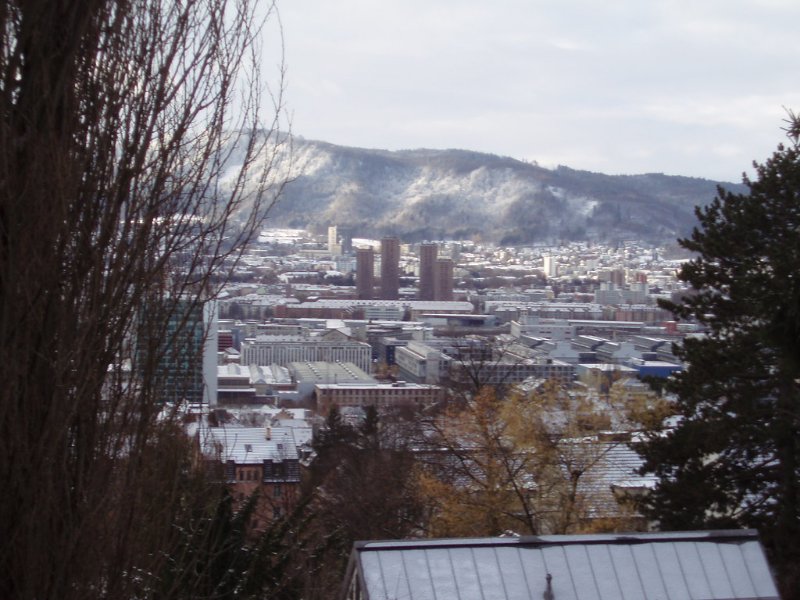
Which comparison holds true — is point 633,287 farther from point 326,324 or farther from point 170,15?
point 170,15

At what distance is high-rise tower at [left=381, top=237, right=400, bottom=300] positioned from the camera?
63938 mm

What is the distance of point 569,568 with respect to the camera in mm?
5535

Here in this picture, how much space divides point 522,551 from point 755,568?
1358 mm

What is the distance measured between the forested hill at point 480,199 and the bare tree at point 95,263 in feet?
284

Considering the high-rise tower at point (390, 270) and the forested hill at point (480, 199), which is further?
the forested hill at point (480, 199)

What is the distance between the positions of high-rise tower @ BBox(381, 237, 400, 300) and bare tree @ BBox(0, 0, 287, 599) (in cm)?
6003

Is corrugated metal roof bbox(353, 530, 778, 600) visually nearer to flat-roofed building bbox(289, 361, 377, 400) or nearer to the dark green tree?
the dark green tree

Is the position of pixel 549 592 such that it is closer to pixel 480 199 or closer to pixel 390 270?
pixel 390 270

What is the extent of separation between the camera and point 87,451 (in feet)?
8.78

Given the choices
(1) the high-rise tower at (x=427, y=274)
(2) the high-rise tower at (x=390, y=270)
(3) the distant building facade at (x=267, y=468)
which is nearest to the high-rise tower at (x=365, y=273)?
(2) the high-rise tower at (x=390, y=270)

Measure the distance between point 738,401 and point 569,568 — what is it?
4919 millimetres

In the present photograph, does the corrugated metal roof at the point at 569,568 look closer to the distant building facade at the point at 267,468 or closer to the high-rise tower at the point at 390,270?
the distant building facade at the point at 267,468

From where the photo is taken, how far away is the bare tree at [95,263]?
2.50m

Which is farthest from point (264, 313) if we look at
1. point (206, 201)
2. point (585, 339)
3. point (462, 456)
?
point (206, 201)
